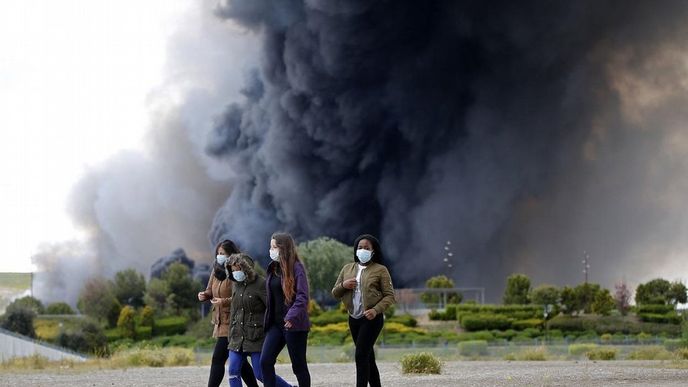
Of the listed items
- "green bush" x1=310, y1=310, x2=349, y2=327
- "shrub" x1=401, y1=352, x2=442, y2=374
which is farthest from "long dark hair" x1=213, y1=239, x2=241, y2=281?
"green bush" x1=310, y1=310, x2=349, y2=327

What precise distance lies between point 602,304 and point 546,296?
301 cm

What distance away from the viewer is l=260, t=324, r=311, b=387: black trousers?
11.9 meters

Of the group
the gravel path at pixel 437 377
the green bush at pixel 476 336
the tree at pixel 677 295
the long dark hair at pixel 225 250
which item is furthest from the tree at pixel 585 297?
the long dark hair at pixel 225 250

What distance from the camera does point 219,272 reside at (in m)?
12.8

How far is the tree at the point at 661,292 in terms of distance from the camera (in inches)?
2334

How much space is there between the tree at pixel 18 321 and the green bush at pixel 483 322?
1659 cm

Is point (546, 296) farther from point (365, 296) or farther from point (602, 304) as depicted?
point (365, 296)

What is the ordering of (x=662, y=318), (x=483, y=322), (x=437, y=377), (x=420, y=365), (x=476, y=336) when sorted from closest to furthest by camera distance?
(x=437, y=377)
(x=420, y=365)
(x=476, y=336)
(x=483, y=322)
(x=662, y=318)

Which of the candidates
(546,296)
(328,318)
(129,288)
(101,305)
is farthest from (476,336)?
(129,288)

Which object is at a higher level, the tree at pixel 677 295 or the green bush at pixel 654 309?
the tree at pixel 677 295

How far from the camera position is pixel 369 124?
244 feet

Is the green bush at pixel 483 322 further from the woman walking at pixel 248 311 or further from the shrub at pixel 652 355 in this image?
the woman walking at pixel 248 311

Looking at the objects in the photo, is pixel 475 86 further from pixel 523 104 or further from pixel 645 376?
pixel 645 376

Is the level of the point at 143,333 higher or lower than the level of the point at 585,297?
lower
